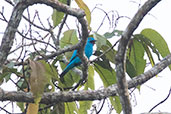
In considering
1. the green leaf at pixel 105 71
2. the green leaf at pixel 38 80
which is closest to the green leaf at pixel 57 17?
the green leaf at pixel 105 71

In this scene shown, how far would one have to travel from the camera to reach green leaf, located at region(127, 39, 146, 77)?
386 cm

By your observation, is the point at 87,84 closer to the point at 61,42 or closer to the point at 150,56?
the point at 61,42

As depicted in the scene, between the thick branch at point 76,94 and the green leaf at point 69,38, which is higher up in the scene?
the green leaf at point 69,38

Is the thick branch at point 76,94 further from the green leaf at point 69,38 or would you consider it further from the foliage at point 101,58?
the green leaf at point 69,38

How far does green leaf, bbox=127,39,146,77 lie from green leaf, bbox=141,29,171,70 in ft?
0.50

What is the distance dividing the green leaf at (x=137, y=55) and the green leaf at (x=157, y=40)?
15cm

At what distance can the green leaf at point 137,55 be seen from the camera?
3.86 m

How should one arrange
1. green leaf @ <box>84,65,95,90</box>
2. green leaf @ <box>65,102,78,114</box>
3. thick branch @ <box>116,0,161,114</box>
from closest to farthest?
thick branch @ <box>116,0,161,114</box>
green leaf @ <box>65,102,78,114</box>
green leaf @ <box>84,65,95,90</box>

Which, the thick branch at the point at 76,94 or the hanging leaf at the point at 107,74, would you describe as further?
the hanging leaf at the point at 107,74

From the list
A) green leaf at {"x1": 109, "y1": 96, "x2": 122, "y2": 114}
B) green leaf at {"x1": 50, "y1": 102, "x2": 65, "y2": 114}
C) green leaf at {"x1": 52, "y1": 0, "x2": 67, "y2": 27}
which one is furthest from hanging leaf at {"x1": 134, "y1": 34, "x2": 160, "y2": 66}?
green leaf at {"x1": 50, "y1": 102, "x2": 65, "y2": 114}

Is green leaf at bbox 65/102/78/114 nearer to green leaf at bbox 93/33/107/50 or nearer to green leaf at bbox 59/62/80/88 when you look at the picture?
green leaf at bbox 59/62/80/88

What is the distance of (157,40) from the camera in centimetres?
374

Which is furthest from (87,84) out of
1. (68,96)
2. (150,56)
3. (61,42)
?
(68,96)

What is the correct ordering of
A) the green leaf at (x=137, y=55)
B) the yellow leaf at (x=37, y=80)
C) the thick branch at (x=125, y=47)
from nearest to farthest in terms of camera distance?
the thick branch at (x=125, y=47), the yellow leaf at (x=37, y=80), the green leaf at (x=137, y=55)
